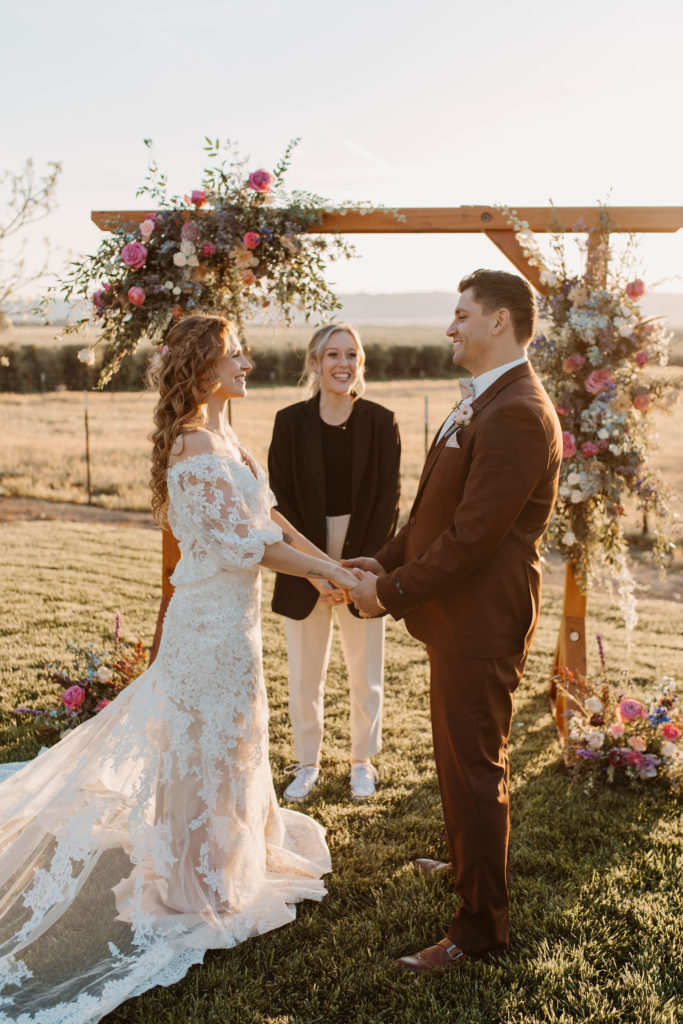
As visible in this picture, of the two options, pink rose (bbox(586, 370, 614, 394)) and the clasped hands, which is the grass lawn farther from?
pink rose (bbox(586, 370, 614, 394))

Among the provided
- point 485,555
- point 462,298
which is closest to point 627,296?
point 462,298

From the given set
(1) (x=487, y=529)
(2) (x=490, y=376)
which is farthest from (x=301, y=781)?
Result: (2) (x=490, y=376)

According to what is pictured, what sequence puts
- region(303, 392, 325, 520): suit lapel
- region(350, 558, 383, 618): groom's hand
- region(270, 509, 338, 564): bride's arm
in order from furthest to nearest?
1. region(303, 392, 325, 520): suit lapel
2. region(270, 509, 338, 564): bride's arm
3. region(350, 558, 383, 618): groom's hand

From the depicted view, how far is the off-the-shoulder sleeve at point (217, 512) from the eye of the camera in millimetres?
3027

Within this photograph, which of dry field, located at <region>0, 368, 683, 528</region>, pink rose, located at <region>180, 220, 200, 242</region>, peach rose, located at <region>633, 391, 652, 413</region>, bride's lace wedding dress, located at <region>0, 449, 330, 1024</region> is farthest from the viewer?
dry field, located at <region>0, 368, 683, 528</region>

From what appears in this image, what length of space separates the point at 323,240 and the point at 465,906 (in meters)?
3.65

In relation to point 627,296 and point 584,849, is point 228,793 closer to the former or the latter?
point 584,849

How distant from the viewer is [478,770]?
2930 mm

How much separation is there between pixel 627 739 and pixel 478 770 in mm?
1982

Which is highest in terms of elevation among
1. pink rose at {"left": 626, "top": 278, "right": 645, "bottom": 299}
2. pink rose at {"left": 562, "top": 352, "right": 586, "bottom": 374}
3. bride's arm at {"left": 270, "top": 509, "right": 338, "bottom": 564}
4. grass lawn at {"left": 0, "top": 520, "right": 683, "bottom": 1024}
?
pink rose at {"left": 626, "top": 278, "right": 645, "bottom": 299}

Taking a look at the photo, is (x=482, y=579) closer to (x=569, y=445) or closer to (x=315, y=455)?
(x=315, y=455)

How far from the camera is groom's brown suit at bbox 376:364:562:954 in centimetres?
278

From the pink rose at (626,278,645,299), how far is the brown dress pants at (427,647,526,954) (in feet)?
8.60

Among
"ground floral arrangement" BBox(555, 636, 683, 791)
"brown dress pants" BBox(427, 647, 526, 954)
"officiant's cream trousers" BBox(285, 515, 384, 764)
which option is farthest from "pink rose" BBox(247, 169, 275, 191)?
"ground floral arrangement" BBox(555, 636, 683, 791)
